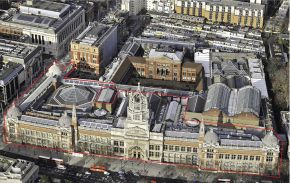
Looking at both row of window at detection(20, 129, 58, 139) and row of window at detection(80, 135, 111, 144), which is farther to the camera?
row of window at detection(20, 129, 58, 139)

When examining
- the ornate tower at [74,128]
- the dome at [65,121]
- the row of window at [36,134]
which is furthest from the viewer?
the row of window at [36,134]

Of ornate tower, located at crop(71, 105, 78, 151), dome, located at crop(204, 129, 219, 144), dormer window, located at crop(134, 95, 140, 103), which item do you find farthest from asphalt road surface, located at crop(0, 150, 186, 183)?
dormer window, located at crop(134, 95, 140, 103)

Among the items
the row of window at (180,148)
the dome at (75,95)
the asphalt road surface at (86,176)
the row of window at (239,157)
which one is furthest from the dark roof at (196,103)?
the dome at (75,95)

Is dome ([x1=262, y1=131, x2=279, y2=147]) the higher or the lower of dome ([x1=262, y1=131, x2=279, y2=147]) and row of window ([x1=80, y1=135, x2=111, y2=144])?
the higher

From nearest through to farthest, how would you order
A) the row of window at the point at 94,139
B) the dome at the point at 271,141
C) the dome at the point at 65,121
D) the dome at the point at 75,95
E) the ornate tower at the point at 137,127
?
the dome at the point at 271,141
the ornate tower at the point at 137,127
the dome at the point at 65,121
the row of window at the point at 94,139
the dome at the point at 75,95

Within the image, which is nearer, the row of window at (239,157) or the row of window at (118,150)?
the row of window at (239,157)

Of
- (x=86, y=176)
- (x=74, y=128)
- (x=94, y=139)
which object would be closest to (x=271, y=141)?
(x=94, y=139)

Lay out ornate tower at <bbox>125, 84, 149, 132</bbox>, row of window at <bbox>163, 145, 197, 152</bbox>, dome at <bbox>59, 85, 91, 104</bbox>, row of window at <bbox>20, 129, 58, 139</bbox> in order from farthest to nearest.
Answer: dome at <bbox>59, 85, 91, 104</bbox>, row of window at <bbox>20, 129, 58, 139</bbox>, row of window at <bbox>163, 145, 197, 152</bbox>, ornate tower at <bbox>125, 84, 149, 132</bbox>

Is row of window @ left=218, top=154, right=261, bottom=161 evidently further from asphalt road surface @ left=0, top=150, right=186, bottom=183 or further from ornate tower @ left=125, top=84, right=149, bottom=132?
ornate tower @ left=125, top=84, right=149, bottom=132

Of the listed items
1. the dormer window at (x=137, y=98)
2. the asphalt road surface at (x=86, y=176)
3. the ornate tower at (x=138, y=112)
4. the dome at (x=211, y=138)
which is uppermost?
the dormer window at (x=137, y=98)

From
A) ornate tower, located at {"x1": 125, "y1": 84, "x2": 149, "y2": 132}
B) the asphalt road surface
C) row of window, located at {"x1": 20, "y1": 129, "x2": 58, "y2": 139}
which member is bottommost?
the asphalt road surface

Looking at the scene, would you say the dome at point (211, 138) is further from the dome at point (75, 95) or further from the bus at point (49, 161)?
the dome at point (75, 95)

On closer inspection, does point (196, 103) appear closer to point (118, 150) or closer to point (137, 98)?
point (137, 98)
